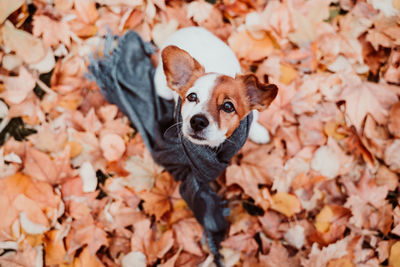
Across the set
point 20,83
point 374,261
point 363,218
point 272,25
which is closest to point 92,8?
point 20,83

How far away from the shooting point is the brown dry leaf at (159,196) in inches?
83.8

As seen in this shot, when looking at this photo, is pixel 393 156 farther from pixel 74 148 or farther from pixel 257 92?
pixel 74 148

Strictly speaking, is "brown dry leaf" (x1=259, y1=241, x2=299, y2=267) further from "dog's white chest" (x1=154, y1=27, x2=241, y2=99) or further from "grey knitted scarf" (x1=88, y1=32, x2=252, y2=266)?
"dog's white chest" (x1=154, y1=27, x2=241, y2=99)

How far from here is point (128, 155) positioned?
7.45 ft

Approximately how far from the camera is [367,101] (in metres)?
2.17

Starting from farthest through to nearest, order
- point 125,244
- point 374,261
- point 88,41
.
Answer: point 88,41, point 125,244, point 374,261

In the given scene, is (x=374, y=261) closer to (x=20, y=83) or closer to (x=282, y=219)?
(x=282, y=219)

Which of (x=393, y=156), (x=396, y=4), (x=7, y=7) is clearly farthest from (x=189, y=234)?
(x=396, y=4)

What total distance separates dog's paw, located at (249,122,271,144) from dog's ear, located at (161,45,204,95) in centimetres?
71

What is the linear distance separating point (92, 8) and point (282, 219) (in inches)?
86.6

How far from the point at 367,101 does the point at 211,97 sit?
135 centimetres

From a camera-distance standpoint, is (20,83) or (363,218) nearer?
(363,218)

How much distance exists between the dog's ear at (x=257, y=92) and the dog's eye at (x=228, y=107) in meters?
0.13

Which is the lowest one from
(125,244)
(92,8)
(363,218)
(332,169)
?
(125,244)
